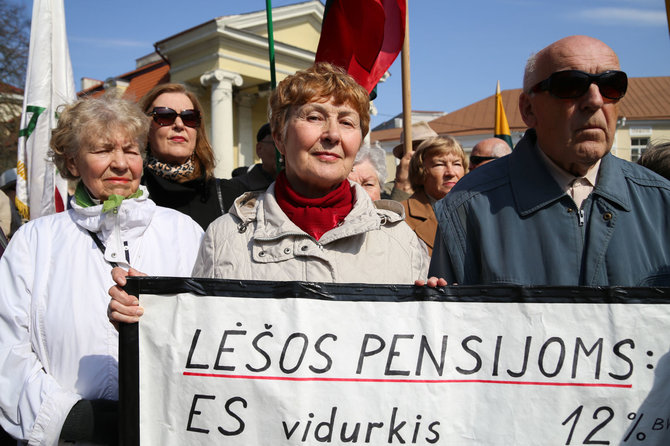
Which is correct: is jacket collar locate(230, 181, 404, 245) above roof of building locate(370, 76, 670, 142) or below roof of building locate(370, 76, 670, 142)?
below

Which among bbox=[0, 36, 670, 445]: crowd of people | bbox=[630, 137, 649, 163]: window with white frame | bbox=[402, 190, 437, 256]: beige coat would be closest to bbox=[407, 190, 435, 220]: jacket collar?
bbox=[402, 190, 437, 256]: beige coat

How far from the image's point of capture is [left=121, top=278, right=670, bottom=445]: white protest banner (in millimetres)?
1713

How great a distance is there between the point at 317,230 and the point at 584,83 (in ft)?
3.53

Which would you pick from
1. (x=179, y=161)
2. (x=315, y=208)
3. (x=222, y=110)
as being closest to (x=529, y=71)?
(x=315, y=208)

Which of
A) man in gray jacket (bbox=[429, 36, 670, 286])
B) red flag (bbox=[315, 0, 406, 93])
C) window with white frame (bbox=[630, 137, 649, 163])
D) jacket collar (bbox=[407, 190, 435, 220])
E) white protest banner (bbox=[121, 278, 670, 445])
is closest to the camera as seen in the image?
white protest banner (bbox=[121, 278, 670, 445])

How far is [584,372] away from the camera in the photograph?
1.72 meters

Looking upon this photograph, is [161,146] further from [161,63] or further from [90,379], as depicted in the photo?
[161,63]

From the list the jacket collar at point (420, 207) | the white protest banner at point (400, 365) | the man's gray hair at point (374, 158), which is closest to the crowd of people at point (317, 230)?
the white protest banner at point (400, 365)

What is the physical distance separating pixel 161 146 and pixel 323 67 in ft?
4.53

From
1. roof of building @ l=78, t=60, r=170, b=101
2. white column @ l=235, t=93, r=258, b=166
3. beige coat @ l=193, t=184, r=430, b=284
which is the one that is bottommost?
beige coat @ l=193, t=184, r=430, b=284

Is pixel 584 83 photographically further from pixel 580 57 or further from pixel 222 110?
pixel 222 110

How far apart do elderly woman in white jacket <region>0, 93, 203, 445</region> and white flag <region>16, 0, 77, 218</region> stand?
192 centimetres

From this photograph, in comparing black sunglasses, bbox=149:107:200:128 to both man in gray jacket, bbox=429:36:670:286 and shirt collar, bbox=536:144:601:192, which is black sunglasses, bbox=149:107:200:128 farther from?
shirt collar, bbox=536:144:601:192

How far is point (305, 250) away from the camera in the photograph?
82.1 inches
